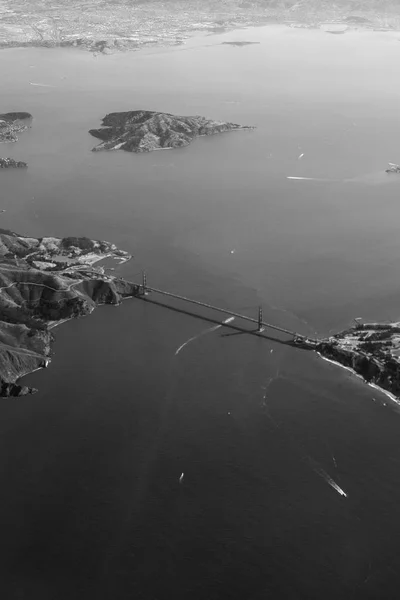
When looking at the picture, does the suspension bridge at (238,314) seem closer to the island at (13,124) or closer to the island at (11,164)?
the island at (11,164)

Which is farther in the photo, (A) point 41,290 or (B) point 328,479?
(A) point 41,290

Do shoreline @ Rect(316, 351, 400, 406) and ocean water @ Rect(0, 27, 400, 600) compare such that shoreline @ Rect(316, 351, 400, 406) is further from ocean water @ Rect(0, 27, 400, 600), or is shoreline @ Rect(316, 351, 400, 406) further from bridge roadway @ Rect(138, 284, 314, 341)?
bridge roadway @ Rect(138, 284, 314, 341)

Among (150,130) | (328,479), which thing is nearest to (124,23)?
(150,130)

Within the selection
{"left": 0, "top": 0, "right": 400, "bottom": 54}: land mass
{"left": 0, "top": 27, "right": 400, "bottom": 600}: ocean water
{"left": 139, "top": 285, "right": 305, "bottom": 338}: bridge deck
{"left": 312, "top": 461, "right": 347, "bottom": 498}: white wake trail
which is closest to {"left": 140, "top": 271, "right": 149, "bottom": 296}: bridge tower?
{"left": 139, "top": 285, "right": 305, "bottom": 338}: bridge deck

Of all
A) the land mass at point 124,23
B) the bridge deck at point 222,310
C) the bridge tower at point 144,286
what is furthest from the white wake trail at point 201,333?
the land mass at point 124,23

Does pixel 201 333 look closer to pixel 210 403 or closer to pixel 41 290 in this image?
pixel 210 403

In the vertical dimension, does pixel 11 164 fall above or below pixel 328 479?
below

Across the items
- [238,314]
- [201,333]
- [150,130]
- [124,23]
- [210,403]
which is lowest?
[201,333]
